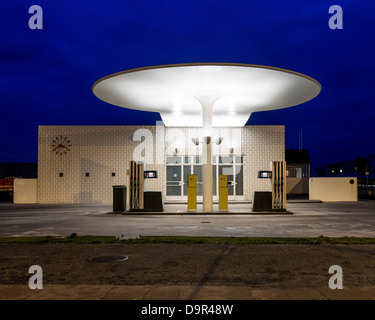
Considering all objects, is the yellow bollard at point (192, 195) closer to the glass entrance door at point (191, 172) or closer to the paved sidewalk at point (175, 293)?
the glass entrance door at point (191, 172)

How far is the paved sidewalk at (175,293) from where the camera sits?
4.62 metres

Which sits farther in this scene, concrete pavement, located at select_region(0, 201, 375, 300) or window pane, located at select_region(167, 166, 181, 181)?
window pane, located at select_region(167, 166, 181, 181)

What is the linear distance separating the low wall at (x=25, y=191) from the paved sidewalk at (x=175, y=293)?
20.5m

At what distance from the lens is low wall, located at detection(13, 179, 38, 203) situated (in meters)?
24.2

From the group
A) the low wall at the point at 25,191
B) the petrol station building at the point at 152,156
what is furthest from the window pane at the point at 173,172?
the low wall at the point at 25,191

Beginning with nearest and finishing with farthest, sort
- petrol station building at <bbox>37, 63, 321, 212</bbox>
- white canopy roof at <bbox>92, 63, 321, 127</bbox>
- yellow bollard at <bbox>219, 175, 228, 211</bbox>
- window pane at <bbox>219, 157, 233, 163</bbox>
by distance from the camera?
white canopy roof at <bbox>92, 63, 321, 127</bbox>, yellow bollard at <bbox>219, 175, 228, 211</bbox>, petrol station building at <bbox>37, 63, 321, 212</bbox>, window pane at <bbox>219, 157, 233, 163</bbox>

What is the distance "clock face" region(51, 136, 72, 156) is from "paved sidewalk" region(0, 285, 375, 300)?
19922 millimetres

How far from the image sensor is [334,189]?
24.3 m

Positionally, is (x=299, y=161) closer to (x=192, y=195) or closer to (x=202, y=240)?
(x=192, y=195)

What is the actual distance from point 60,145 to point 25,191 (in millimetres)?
3741

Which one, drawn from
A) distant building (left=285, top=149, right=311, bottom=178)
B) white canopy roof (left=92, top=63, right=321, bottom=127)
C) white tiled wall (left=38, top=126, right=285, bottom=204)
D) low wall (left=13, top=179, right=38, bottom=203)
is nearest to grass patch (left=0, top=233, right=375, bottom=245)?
white canopy roof (left=92, top=63, right=321, bottom=127)

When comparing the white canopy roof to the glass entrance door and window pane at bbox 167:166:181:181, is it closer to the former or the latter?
the glass entrance door
